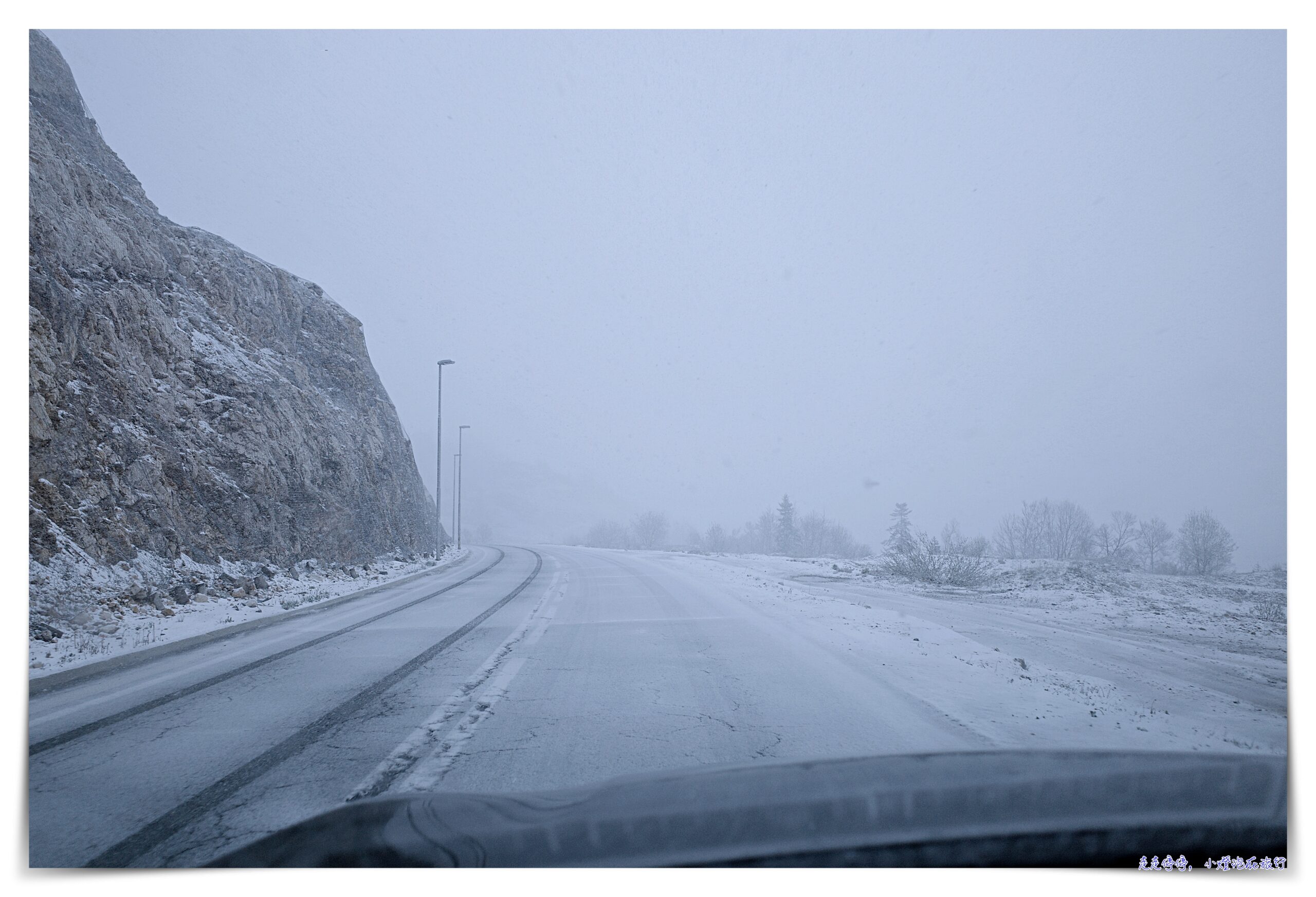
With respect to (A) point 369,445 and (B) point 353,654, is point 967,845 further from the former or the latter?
(A) point 369,445

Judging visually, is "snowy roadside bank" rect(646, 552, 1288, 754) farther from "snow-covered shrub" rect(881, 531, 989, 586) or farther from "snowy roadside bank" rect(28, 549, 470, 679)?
"snowy roadside bank" rect(28, 549, 470, 679)

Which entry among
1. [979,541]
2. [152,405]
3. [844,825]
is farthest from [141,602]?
[979,541]

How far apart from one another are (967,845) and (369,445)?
2921 cm

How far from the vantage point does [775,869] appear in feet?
7.17

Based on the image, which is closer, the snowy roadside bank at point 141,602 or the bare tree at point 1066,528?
the snowy roadside bank at point 141,602

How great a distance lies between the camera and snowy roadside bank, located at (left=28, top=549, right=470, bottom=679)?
7.56 metres

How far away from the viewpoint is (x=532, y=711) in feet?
16.4

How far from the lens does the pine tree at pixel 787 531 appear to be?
76.8m

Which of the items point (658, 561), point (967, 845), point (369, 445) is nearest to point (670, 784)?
point (967, 845)

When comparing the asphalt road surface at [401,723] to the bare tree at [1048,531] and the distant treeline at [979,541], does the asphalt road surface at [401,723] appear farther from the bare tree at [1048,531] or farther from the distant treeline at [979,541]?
the bare tree at [1048,531]

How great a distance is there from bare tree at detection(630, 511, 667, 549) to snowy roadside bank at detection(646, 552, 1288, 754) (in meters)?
81.6

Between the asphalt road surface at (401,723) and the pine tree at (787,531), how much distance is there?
2750 inches

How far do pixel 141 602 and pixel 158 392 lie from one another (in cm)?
702

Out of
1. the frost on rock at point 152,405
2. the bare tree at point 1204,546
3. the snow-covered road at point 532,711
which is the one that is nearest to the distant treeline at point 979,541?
the bare tree at point 1204,546
